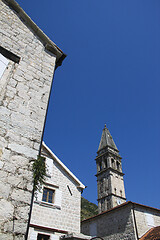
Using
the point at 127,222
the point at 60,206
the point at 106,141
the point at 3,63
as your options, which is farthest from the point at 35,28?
the point at 106,141

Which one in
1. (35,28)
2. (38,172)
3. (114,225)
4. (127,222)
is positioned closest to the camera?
(38,172)

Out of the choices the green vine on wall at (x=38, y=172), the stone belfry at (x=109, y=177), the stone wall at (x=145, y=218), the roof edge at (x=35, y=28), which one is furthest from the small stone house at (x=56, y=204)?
the stone belfry at (x=109, y=177)

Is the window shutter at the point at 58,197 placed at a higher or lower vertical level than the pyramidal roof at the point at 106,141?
lower

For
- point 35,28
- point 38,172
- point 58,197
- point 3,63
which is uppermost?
point 35,28

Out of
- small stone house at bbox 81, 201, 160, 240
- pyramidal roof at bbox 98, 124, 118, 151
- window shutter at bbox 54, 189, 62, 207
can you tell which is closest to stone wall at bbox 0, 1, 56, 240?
window shutter at bbox 54, 189, 62, 207

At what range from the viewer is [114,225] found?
1516cm

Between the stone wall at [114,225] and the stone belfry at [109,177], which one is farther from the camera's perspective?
the stone belfry at [109,177]

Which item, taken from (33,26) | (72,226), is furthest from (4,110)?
(72,226)

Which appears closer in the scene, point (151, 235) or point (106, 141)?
point (151, 235)

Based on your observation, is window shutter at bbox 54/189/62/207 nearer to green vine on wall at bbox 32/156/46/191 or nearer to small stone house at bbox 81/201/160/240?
small stone house at bbox 81/201/160/240

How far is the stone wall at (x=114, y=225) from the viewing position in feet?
45.6

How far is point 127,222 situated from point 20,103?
14.8 m

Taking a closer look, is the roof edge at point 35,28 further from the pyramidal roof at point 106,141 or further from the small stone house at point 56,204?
the pyramidal roof at point 106,141

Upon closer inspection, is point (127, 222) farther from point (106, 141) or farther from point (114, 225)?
point (106, 141)
